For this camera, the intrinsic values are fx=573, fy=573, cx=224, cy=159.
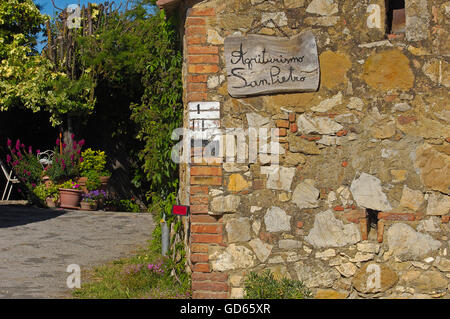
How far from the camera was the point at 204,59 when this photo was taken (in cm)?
522

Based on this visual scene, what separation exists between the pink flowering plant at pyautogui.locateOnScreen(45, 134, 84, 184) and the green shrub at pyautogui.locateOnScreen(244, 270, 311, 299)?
752cm

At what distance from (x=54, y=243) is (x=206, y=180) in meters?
3.79

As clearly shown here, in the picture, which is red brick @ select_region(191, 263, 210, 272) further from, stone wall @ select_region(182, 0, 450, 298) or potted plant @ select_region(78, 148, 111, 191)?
potted plant @ select_region(78, 148, 111, 191)

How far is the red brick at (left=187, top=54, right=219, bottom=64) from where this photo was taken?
5.21 metres

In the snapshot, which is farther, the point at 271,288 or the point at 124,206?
the point at 124,206

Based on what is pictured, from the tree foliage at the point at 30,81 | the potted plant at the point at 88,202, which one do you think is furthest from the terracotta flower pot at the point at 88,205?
the tree foliage at the point at 30,81

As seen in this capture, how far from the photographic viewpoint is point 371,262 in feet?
16.9

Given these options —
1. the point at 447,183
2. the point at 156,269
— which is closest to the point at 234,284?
the point at 156,269

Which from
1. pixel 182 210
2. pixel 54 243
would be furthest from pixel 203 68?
pixel 54 243

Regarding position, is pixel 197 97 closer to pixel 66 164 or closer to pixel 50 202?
pixel 66 164

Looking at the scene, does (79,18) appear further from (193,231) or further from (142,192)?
(193,231)

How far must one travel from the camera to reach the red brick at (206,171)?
5.19 metres

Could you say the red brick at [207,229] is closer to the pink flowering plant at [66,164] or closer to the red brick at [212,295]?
the red brick at [212,295]

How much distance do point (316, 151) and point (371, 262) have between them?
1.11 metres
